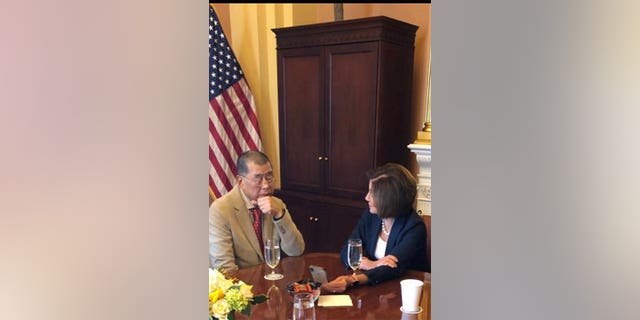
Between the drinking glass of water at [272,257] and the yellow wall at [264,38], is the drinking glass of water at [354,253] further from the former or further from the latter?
the yellow wall at [264,38]

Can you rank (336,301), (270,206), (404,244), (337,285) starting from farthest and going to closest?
(270,206) < (404,244) < (337,285) < (336,301)

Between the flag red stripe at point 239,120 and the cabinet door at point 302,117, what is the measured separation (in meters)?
0.23

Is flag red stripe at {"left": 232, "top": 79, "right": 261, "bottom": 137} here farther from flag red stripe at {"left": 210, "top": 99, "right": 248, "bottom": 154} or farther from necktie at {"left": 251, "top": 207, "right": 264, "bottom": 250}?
necktie at {"left": 251, "top": 207, "right": 264, "bottom": 250}

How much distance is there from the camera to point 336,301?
1.76 metres

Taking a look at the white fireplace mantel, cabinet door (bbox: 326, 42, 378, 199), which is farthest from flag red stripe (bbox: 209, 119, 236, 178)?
the white fireplace mantel

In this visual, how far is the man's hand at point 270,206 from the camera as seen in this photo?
93.4 inches

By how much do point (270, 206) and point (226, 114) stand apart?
1511 millimetres

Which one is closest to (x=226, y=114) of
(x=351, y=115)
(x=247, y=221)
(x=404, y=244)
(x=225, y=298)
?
(x=351, y=115)

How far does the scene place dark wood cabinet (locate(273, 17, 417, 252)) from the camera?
335 centimetres

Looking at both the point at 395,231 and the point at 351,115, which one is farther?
the point at 351,115

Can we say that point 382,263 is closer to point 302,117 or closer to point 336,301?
point 336,301
